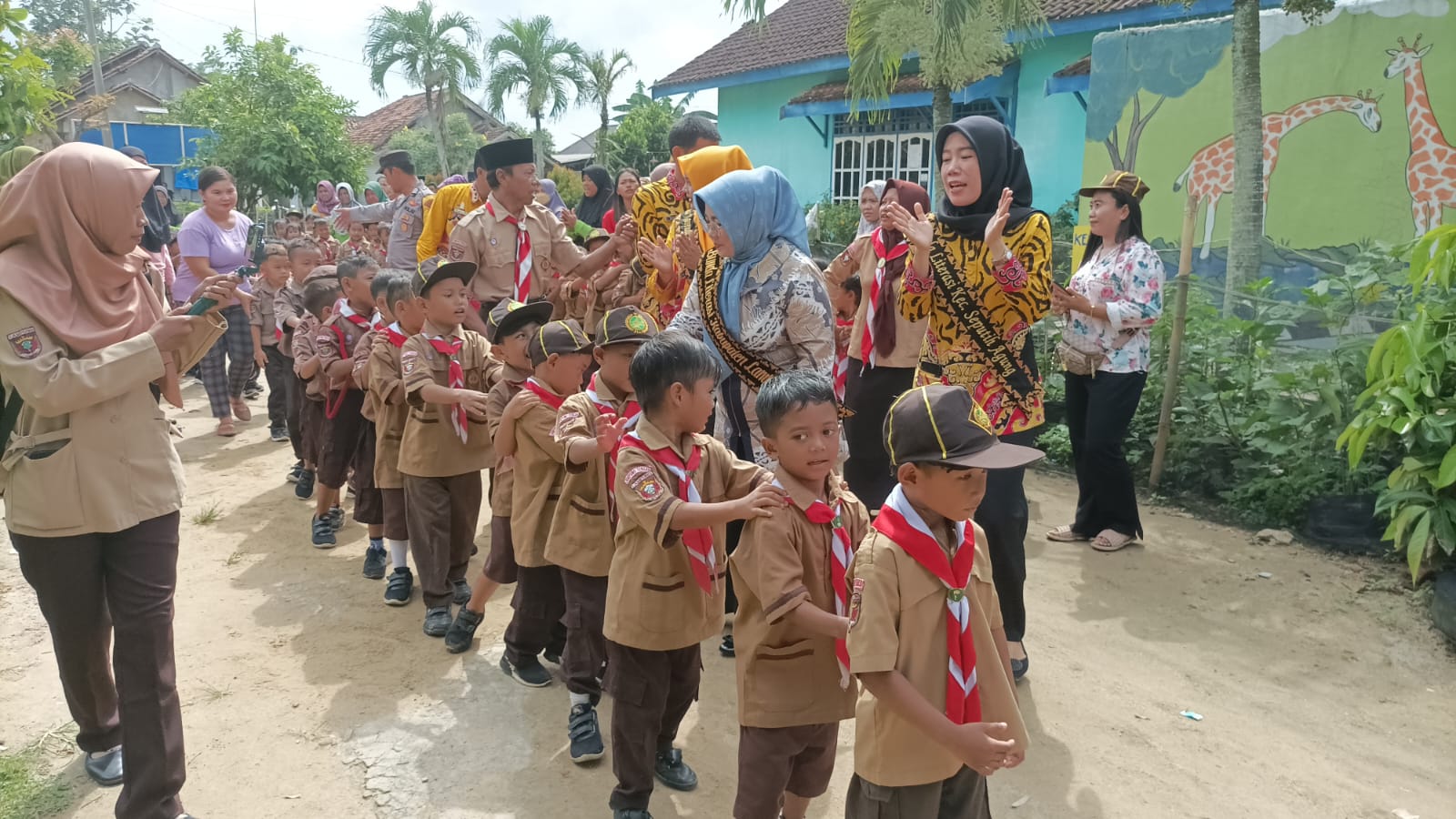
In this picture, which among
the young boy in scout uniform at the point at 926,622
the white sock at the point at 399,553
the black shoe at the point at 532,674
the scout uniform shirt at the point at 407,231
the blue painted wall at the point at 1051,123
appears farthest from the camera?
the blue painted wall at the point at 1051,123

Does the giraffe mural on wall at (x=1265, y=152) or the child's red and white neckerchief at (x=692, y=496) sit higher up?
the giraffe mural on wall at (x=1265, y=152)

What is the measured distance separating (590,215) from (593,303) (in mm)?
4107

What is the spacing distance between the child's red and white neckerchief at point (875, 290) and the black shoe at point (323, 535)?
3.32 meters

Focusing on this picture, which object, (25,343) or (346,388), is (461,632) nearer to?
Answer: (346,388)

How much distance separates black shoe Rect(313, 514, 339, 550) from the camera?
18.9 feet

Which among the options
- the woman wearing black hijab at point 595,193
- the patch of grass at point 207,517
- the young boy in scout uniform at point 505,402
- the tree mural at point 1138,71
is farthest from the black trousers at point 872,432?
the tree mural at point 1138,71

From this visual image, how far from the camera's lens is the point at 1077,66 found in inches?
479

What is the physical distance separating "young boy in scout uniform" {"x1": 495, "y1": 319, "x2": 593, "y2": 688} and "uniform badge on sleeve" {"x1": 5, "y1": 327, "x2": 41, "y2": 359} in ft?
4.67

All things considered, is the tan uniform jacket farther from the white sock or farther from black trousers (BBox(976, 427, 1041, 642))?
black trousers (BBox(976, 427, 1041, 642))

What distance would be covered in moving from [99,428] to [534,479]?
1.41 metres

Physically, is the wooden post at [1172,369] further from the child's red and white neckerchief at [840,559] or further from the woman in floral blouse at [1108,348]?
the child's red and white neckerchief at [840,559]

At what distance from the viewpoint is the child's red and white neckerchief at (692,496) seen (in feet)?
8.93

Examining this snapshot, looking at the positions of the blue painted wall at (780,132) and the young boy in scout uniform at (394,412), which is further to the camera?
the blue painted wall at (780,132)

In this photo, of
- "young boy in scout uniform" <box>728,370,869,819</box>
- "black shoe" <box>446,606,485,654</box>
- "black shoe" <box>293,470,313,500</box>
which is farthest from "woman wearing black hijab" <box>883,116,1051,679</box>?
"black shoe" <box>293,470,313,500</box>
